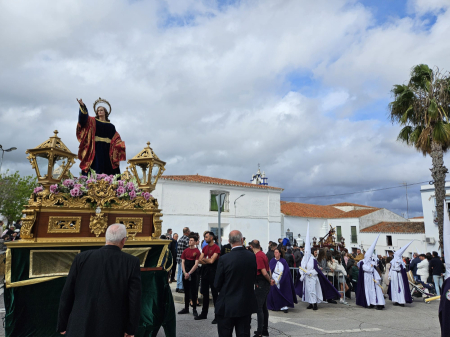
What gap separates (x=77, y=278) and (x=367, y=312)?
8.19 metres

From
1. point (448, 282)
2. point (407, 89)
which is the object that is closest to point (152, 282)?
point (448, 282)

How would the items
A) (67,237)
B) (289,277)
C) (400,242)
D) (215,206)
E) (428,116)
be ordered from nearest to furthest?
1. (67,237)
2. (289,277)
3. (428,116)
4. (215,206)
5. (400,242)

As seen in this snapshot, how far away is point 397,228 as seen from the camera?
3341 cm

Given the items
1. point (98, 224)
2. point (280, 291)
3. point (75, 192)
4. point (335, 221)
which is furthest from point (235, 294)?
point (335, 221)

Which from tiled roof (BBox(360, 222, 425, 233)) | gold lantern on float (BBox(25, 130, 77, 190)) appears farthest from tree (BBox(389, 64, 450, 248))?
tiled roof (BBox(360, 222, 425, 233))

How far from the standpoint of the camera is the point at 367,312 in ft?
28.4

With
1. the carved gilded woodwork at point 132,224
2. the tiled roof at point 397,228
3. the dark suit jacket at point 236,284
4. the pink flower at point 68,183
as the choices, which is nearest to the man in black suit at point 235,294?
the dark suit jacket at point 236,284

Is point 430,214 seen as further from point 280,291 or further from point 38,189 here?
point 38,189

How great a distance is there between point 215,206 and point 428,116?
58.3ft

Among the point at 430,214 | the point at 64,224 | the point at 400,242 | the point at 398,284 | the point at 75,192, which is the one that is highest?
the point at 430,214

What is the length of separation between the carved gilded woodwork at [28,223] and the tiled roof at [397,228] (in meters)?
33.9

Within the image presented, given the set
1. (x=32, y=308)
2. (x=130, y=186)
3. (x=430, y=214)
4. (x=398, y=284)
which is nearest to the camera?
(x=32, y=308)

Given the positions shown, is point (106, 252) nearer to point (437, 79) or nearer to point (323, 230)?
point (437, 79)

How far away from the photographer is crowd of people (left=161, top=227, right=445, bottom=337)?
21.6 ft
